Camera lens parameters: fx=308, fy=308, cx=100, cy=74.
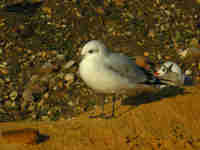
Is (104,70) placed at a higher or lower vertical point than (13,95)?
higher

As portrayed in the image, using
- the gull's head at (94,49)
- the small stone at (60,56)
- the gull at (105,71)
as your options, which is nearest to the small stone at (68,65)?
the small stone at (60,56)

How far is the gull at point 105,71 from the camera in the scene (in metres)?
4.04

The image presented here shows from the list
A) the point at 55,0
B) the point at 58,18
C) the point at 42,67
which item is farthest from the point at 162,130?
the point at 55,0

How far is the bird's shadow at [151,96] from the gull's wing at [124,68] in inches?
16.9

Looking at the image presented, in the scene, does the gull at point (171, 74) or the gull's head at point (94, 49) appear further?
the gull at point (171, 74)

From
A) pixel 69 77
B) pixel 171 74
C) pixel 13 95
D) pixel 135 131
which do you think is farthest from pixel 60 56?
pixel 135 131

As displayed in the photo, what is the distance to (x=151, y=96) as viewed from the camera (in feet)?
16.5

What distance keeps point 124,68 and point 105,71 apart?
1.22 ft

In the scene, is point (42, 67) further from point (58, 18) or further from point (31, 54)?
point (58, 18)

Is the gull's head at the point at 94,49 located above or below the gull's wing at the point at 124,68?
above

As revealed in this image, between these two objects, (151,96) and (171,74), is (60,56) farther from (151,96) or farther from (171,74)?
(151,96)

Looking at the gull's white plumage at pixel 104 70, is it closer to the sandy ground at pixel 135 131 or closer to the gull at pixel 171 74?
the sandy ground at pixel 135 131

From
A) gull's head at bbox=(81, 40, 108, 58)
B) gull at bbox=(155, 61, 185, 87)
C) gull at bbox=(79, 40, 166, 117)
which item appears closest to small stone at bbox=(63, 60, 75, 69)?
gull at bbox=(155, 61, 185, 87)

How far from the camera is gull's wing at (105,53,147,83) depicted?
417 centimetres
